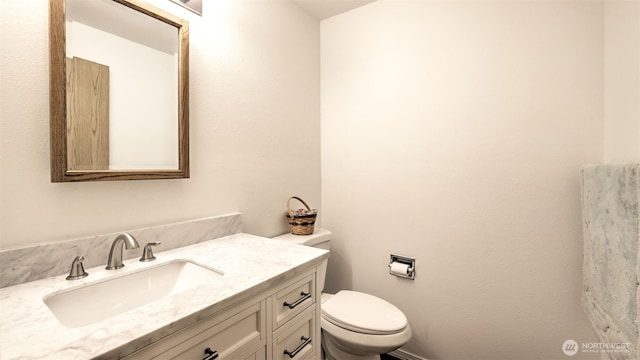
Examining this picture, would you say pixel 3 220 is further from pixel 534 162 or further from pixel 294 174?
pixel 534 162

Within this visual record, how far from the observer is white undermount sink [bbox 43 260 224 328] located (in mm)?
763

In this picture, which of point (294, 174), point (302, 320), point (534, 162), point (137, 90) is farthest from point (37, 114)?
point (534, 162)

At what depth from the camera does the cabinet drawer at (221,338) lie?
61cm

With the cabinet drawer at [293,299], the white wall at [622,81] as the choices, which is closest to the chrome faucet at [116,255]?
the cabinet drawer at [293,299]

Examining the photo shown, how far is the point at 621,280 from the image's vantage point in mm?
862

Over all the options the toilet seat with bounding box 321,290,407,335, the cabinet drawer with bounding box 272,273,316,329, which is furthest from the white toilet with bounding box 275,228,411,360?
the cabinet drawer with bounding box 272,273,316,329

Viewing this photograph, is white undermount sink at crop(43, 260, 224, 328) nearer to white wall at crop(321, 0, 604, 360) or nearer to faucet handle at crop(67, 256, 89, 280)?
faucet handle at crop(67, 256, 89, 280)

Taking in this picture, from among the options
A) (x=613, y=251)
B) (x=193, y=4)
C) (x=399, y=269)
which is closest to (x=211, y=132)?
(x=193, y=4)

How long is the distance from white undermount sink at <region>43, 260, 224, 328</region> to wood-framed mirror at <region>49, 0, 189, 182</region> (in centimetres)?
35

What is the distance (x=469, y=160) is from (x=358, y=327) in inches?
41.9

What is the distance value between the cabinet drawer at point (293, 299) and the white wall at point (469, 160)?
90 cm

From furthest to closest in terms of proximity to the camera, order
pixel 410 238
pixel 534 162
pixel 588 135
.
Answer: pixel 410 238 → pixel 534 162 → pixel 588 135

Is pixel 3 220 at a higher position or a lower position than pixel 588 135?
lower

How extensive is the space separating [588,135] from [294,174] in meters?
1.52
